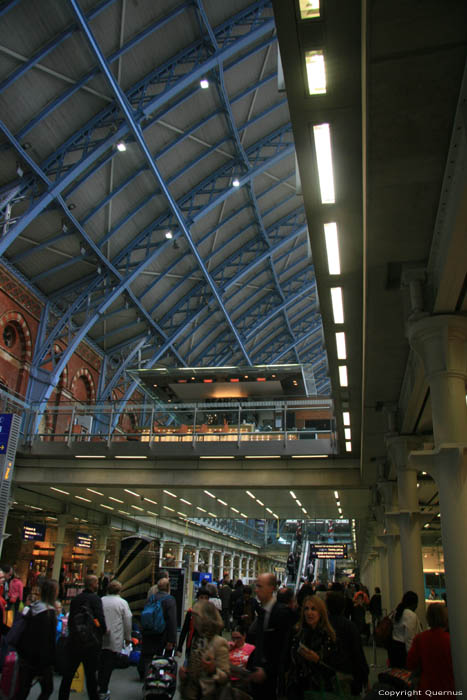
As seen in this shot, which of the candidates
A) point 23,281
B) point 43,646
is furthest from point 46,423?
point 43,646

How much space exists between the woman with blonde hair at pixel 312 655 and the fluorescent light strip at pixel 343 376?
5598 mm

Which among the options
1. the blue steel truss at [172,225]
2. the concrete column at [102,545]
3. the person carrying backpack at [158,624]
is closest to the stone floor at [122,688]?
the person carrying backpack at [158,624]

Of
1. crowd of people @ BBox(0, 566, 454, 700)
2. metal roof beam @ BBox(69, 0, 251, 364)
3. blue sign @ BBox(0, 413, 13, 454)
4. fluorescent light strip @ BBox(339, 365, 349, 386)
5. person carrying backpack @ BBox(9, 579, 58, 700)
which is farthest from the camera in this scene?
metal roof beam @ BBox(69, 0, 251, 364)

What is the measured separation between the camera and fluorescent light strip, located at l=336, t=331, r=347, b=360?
867 cm

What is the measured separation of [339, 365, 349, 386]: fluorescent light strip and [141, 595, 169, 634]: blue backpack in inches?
195

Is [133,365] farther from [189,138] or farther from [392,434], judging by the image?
[392,434]

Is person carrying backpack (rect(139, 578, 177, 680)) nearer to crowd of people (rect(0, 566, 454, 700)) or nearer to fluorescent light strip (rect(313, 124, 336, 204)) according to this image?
crowd of people (rect(0, 566, 454, 700))

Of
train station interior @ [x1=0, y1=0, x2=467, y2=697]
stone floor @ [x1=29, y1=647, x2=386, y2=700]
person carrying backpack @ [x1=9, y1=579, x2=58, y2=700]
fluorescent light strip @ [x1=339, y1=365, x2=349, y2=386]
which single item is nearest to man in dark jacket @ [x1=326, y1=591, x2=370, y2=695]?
train station interior @ [x1=0, y1=0, x2=467, y2=697]

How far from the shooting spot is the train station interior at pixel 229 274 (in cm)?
467

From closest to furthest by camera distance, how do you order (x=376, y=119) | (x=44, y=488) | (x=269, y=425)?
(x=376, y=119) < (x=269, y=425) < (x=44, y=488)

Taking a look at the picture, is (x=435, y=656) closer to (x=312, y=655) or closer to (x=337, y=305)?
(x=312, y=655)

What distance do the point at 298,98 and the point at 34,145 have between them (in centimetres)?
1846

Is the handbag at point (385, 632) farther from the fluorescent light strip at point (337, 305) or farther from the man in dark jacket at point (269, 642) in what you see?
the fluorescent light strip at point (337, 305)

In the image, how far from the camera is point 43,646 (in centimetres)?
572
